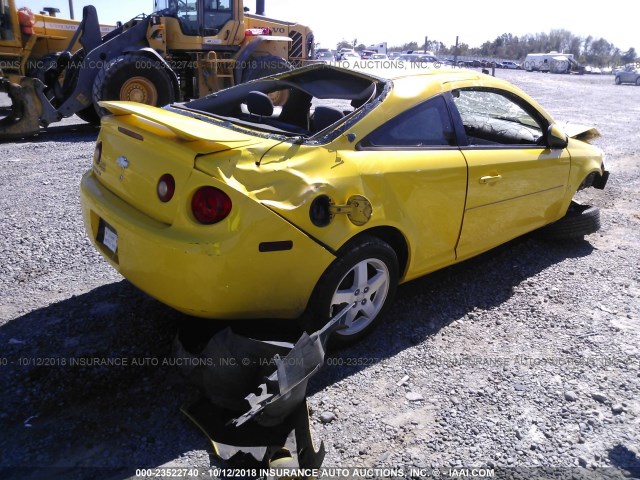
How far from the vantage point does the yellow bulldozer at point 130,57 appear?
9430mm

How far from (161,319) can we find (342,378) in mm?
1256

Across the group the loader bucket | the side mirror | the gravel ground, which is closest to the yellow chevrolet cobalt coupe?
the side mirror

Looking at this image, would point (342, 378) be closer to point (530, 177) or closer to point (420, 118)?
point (420, 118)

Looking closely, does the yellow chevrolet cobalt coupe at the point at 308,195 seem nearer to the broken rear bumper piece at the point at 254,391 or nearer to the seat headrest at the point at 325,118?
the seat headrest at the point at 325,118

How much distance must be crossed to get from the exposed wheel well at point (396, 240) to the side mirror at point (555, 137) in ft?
5.95

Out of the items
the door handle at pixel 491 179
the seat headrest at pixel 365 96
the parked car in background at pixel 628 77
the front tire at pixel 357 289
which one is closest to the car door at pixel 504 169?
the door handle at pixel 491 179

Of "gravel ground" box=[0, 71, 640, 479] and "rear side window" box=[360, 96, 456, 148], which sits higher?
"rear side window" box=[360, 96, 456, 148]

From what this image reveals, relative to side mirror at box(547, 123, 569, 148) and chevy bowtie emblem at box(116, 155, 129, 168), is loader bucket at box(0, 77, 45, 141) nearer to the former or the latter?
chevy bowtie emblem at box(116, 155, 129, 168)

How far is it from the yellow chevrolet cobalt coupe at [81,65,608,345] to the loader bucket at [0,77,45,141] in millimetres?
6535

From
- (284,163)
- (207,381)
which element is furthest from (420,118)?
(207,381)

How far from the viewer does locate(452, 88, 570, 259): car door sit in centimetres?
370

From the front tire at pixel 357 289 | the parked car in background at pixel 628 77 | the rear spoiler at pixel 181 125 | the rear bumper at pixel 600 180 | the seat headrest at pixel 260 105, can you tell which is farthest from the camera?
the parked car in background at pixel 628 77

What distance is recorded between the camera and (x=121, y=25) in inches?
443

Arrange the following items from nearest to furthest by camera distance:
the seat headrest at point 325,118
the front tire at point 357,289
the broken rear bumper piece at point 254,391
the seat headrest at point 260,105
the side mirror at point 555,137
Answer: the broken rear bumper piece at point 254,391
the front tire at point 357,289
the seat headrest at point 325,118
the seat headrest at point 260,105
the side mirror at point 555,137
